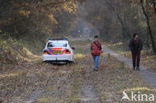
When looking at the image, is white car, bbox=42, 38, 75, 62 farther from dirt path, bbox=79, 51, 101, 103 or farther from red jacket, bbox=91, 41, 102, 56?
dirt path, bbox=79, 51, 101, 103

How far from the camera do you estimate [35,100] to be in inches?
362

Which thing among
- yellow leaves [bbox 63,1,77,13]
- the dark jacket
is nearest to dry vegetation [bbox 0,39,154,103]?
the dark jacket

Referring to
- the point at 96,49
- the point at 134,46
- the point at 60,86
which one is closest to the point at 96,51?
the point at 96,49

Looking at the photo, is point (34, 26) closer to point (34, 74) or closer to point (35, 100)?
point (34, 74)

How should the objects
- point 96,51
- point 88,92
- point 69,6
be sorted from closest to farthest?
point 88,92, point 96,51, point 69,6

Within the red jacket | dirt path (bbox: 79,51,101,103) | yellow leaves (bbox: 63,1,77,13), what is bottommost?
dirt path (bbox: 79,51,101,103)

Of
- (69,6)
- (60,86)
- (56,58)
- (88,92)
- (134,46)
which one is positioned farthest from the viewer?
(69,6)

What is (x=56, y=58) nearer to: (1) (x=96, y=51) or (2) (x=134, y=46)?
(1) (x=96, y=51)

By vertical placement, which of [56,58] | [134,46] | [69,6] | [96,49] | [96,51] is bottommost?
[56,58]

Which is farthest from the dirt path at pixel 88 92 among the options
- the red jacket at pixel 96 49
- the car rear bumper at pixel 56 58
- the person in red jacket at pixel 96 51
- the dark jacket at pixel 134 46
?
the car rear bumper at pixel 56 58

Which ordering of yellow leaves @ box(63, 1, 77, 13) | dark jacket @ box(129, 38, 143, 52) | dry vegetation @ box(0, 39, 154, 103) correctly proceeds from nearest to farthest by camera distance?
dry vegetation @ box(0, 39, 154, 103)
dark jacket @ box(129, 38, 143, 52)
yellow leaves @ box(63, 1, 77, 13)

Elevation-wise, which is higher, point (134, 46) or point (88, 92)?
point (134, 46)

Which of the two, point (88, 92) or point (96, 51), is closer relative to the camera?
point (88, 92)

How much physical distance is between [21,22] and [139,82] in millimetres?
19214
